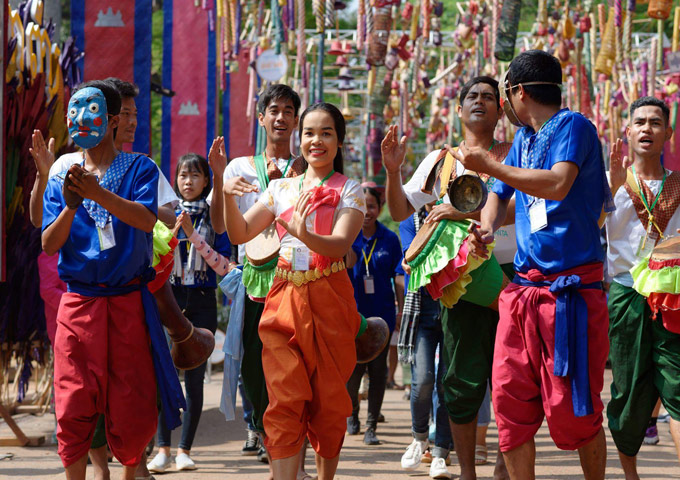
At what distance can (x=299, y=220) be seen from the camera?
178 inches

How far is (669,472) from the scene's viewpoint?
246 inches

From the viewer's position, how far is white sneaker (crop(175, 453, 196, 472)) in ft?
21.0

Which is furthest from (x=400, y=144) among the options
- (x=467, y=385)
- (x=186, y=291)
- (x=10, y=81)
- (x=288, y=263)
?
(x=10, y=81)

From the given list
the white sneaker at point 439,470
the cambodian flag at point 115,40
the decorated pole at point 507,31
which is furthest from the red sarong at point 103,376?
the decorated pole at point 507,31

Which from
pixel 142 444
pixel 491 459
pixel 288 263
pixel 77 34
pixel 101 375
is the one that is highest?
pixel 77 34

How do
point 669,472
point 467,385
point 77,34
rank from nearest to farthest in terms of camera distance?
point 467,385 → point 669,472 → point 77,34

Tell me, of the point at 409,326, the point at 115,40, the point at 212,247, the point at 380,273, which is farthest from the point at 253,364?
the point at 115,40

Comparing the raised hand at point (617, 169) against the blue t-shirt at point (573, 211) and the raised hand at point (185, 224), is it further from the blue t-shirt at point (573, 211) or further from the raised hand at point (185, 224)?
the raised hand at point (185, 224)

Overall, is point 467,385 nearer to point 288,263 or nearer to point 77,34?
point 288,263

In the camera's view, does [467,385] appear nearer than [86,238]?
No

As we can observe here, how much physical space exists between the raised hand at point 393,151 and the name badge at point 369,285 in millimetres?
3318

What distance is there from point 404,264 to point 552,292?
1386 millimetres

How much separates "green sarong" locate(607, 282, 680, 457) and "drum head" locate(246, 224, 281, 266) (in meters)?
1.92

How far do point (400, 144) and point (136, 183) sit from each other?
1.35 m
